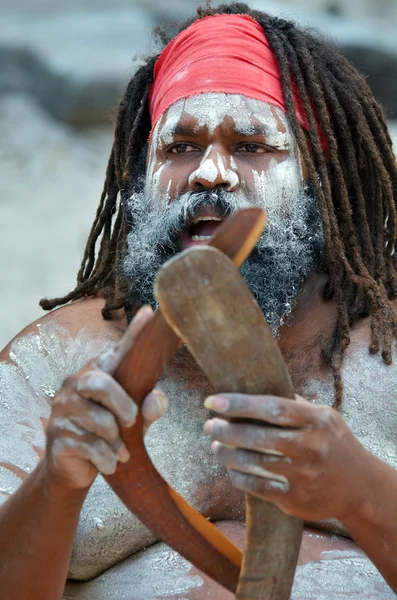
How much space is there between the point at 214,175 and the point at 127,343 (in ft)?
3.33

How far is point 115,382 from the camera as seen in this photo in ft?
4.97

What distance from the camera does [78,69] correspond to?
570 centimetres

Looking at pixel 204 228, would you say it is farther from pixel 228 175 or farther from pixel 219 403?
pixel 219 403

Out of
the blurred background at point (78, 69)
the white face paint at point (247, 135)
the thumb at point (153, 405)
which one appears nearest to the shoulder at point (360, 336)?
the white face paint at point (247, 135)

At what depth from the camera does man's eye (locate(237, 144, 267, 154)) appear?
8.38 feet

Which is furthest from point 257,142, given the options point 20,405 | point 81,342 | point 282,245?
point 20,405

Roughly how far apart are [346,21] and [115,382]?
4750 mm

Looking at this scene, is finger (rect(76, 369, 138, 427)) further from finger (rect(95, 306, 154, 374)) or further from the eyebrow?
the eyebrow

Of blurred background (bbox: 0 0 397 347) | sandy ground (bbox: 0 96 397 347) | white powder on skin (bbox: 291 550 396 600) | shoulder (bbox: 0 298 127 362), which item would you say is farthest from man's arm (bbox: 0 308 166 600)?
blurred background (bbox: 0 0 397 347)

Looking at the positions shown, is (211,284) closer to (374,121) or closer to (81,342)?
(81,342)

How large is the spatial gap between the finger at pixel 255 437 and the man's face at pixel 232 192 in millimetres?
980

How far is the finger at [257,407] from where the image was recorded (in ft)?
4.83

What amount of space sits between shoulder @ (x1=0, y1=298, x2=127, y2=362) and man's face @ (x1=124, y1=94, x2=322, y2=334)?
0.38ft

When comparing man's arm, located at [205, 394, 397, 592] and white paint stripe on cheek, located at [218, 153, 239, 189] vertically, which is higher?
white paint stripe on cheek, located at [218, 153, 239, 189]
